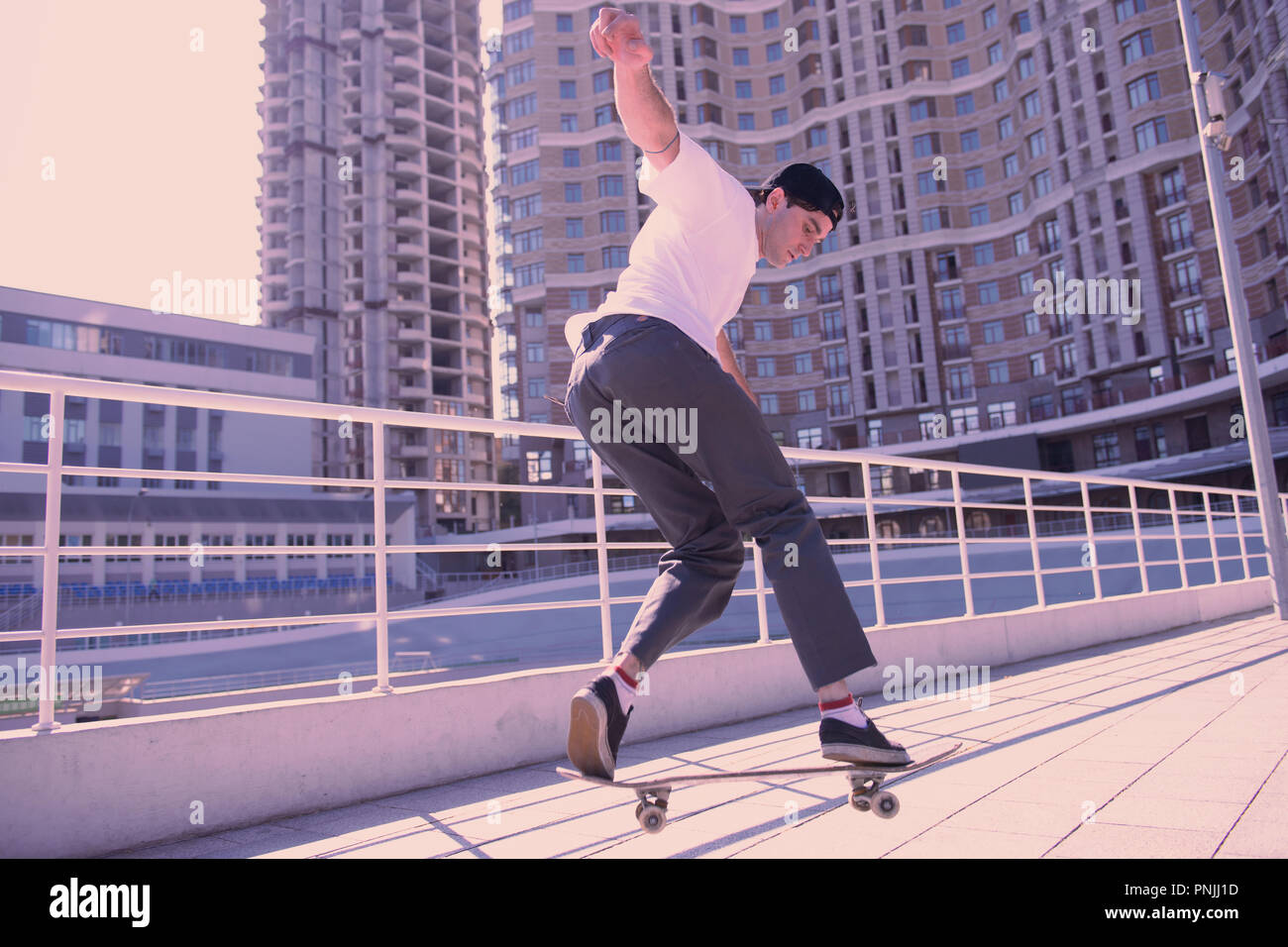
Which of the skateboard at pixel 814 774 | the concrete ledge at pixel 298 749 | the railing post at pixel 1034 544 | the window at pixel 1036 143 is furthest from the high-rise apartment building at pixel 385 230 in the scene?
the skateboard at pixel 814 774

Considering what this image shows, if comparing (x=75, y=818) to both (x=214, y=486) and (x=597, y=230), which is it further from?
(x=597, y=230)

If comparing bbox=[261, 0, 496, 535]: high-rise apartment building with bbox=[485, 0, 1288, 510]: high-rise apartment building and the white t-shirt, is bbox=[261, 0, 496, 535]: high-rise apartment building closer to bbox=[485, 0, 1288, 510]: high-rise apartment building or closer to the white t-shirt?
bbox=[485, 0, 1288, 510]: high-rise apartment building

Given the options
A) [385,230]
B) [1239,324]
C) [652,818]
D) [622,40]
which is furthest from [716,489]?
[385,230]

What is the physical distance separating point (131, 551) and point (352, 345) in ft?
242

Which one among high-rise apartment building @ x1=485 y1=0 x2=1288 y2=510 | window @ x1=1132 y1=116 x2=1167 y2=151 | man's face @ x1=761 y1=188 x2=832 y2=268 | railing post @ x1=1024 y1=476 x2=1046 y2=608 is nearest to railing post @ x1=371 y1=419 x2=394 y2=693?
man's face @ x1=761 y1=188 x2=832 y2=268

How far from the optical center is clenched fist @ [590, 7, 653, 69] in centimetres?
196

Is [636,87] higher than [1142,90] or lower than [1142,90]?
lower

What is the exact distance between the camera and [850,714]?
2.18 meters

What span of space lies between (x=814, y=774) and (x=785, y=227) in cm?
150

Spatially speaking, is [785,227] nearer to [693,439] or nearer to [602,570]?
[693,439]

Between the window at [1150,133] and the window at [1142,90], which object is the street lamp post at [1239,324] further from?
the window at [1142,90]
